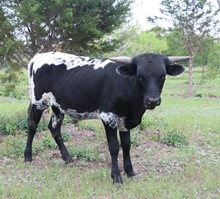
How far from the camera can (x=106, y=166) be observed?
6.52 metres

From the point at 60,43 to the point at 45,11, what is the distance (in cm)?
97

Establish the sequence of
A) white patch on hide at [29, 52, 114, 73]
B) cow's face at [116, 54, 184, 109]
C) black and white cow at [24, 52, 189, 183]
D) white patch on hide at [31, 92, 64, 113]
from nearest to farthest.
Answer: cow's face at [116, 54, 184, 109] → black and white cow at [24, 52, 189, 183] → white patch on hide at [29, 52, 114, 73] → white patch on hide at [31, 92, 64, 113]

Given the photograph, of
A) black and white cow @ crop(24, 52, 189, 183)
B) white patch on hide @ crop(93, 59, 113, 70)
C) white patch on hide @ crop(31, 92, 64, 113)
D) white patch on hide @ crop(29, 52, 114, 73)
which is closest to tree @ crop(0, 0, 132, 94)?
white patch on hide @ crop(29, 52, 114, 73)

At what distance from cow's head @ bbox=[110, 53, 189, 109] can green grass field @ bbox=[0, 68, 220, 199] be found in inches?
52.2

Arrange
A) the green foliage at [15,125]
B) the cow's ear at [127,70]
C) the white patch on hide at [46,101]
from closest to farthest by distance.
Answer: the cow's ear at [127,70] → the white patch on hide at [46,101] → the green foliage at [15,125]

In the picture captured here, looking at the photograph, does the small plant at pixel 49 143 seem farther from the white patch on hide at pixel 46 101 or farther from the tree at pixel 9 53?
the tree at pixel 9 53

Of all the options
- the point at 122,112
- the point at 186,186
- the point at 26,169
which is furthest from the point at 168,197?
the point at 26,169

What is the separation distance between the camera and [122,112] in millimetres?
5516

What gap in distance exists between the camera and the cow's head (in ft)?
15.8

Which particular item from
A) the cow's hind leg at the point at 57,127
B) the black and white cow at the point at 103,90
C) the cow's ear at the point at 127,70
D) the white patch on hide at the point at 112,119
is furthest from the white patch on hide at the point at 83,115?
the cow's ear at the point at 127,70

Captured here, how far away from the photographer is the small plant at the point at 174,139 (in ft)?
25.7

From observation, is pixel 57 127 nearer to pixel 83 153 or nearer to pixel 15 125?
pixel 83 153

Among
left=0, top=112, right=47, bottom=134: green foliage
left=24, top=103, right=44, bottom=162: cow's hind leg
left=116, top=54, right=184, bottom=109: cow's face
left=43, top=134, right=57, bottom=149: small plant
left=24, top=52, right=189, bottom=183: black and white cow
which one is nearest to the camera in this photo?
left=116, top=54, right=184, bottom=109: cow's face

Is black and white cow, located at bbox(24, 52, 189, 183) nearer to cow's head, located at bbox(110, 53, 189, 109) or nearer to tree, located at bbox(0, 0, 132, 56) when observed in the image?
cow's head, located at bbox(110, 53, 189, 109)
